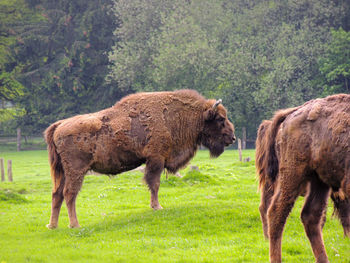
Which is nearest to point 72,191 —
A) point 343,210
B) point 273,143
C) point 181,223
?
point 181,223

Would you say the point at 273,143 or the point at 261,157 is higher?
the point at 273,143

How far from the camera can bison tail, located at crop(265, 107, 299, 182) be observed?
7.10 m

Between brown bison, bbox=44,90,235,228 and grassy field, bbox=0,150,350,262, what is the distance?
3.27 feet

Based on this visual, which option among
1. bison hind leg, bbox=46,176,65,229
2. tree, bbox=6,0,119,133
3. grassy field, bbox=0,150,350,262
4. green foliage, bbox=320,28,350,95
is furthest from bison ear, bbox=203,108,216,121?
tree, bbox=6,0,119,133

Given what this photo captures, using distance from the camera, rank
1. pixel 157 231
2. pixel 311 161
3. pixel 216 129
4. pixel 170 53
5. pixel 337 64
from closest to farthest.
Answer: pixel 311 161 → pixel 157 231 → pixel 216 129 → pixel 337 64 → pixel 170 53

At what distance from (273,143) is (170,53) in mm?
34426

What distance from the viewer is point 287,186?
663 cm

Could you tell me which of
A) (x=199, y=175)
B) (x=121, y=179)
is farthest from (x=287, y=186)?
(x=121, y=179)

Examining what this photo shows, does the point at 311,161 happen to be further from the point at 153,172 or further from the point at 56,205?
the point at 56,205

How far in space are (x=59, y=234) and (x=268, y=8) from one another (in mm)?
38522

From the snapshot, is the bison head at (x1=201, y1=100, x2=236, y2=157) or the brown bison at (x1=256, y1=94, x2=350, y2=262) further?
the bison head at (x1=201, y1=100, x2=236, y2=157)

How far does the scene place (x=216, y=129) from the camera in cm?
1323

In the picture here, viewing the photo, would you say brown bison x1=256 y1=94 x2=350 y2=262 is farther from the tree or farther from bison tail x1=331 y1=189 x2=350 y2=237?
the tree

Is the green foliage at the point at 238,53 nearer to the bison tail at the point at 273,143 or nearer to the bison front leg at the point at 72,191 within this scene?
the bison front leg at the point at 72,191
